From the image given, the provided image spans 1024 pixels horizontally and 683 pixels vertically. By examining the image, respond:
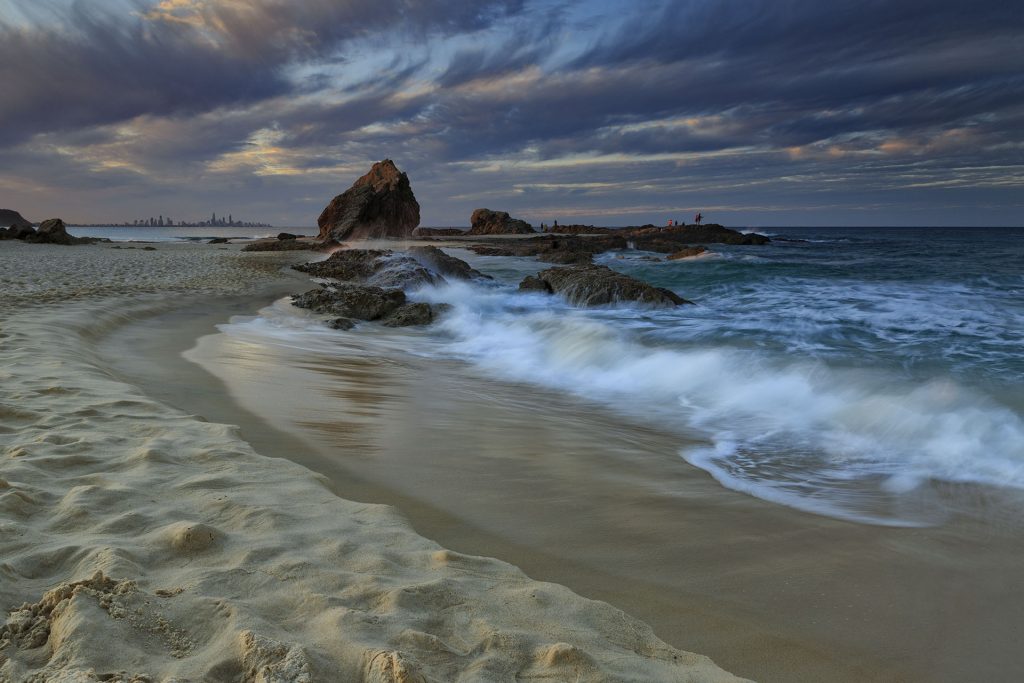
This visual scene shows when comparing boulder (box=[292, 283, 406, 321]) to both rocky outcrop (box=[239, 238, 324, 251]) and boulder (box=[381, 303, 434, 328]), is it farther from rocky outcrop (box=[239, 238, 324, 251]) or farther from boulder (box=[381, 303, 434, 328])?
rocky outcrop (box=[239, 238, 324, 251])

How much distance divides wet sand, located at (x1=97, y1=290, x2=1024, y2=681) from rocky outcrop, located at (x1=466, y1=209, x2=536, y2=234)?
2315 inches

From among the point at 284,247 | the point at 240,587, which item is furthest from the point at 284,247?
the point at 240,587

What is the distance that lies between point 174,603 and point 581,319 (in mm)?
8879

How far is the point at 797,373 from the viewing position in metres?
6.68

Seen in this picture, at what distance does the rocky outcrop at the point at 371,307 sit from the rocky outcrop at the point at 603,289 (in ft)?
11.9

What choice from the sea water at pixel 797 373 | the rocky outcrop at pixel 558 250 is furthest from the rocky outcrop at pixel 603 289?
the rocky outcrop at pixel 558 250

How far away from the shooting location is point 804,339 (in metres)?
8.73

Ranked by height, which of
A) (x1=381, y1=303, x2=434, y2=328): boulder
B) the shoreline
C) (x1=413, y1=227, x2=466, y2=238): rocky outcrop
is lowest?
the shoreline

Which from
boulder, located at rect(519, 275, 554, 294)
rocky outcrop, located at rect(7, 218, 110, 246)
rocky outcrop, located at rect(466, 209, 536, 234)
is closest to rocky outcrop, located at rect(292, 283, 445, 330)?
boulder, located at rect(519, 275, 554, 294)

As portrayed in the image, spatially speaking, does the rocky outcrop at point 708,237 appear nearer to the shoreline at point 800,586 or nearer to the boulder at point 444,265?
the boulder at point 444,265

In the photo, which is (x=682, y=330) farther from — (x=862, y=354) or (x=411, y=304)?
(x=411, y=304)

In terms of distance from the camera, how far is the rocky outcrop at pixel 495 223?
62969 mm

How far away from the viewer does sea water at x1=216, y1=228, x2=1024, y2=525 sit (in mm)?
3789

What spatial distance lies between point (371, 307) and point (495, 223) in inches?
2132
